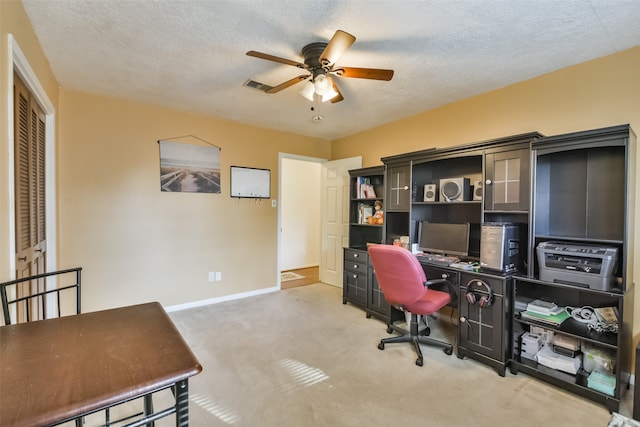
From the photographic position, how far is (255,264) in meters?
4.25

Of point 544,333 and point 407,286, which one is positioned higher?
point 407,286

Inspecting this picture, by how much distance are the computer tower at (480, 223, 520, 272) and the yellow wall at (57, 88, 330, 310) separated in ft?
9.51

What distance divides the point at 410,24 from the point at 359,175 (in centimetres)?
231

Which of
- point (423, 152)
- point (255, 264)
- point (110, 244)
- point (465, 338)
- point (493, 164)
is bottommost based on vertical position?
point (465, 338)

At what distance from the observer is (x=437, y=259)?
9.37 ft

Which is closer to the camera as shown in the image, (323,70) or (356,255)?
(323,70)

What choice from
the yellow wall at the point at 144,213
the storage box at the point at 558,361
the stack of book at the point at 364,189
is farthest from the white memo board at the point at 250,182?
the storage box at the point at 558,361

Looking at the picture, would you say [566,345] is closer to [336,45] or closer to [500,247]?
[500,247]

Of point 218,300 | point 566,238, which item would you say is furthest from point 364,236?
point 566,238

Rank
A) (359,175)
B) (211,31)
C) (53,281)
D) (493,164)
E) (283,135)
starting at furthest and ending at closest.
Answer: (283,135) < (359,175) < (53,281) < (493,164) < (211,31)

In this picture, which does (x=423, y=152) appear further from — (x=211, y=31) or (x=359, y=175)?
(x=211, y=31)

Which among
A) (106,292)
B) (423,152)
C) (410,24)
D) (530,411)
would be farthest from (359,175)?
(106,292)

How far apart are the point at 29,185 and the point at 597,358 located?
421cm

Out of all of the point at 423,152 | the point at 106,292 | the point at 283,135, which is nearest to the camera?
the point at 423,152
